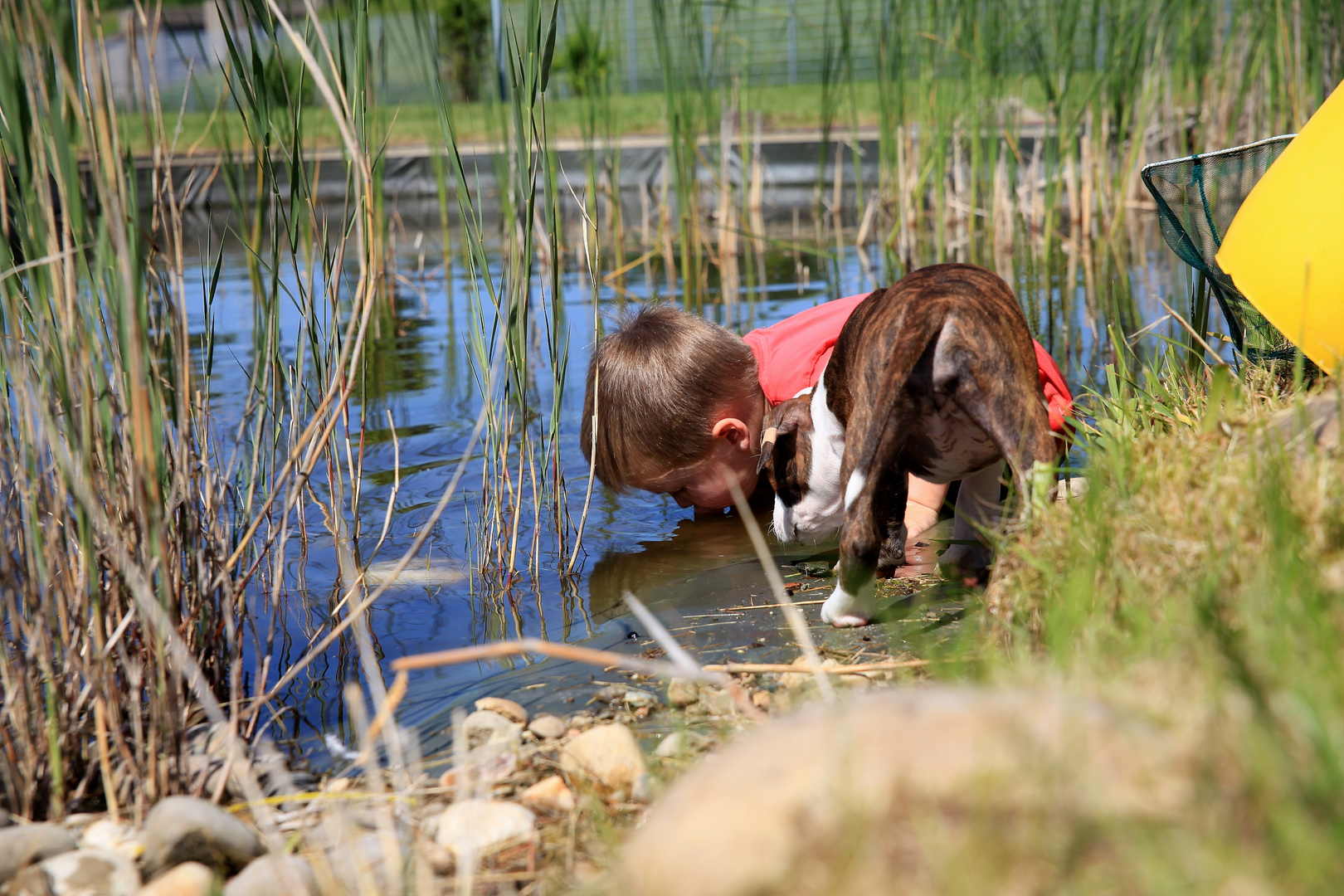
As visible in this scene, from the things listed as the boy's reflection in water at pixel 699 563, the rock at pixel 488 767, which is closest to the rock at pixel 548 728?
the rock at pixel 488 767

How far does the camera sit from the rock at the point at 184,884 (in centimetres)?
137

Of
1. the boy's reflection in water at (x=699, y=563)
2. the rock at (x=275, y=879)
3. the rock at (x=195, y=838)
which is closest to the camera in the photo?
the rock at (x=275, y=879)

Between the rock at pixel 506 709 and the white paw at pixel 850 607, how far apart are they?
2.10 ft

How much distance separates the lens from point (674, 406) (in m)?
2.83

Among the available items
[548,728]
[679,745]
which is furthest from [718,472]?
[679,745]

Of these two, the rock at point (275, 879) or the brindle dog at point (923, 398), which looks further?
the brindle dog at point (923, 398)

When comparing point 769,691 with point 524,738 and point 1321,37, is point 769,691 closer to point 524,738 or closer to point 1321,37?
point 524,738

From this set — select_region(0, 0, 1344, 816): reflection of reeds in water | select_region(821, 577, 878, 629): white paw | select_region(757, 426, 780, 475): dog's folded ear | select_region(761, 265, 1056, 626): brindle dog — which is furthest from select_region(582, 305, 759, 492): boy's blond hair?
select_region(821, 577, 878, 629): white paw

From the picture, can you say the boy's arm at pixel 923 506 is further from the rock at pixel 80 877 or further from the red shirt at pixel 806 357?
the rock at pixel 80 877

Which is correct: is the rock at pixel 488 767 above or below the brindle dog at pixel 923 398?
below

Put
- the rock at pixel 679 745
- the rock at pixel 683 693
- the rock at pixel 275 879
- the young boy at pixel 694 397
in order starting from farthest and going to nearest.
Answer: the young boy at pixel 694 397
the rock at pixel 683 693
the rock at pixel 679 745
the rock at pixel 275 879

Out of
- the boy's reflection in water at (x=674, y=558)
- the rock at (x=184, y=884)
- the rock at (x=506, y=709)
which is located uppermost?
the rock at (x=184, y=884)

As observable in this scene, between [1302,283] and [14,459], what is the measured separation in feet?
7.43

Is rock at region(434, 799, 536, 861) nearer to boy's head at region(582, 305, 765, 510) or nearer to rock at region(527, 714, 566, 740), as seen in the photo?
rock at region(527, 714, 566, 740)
